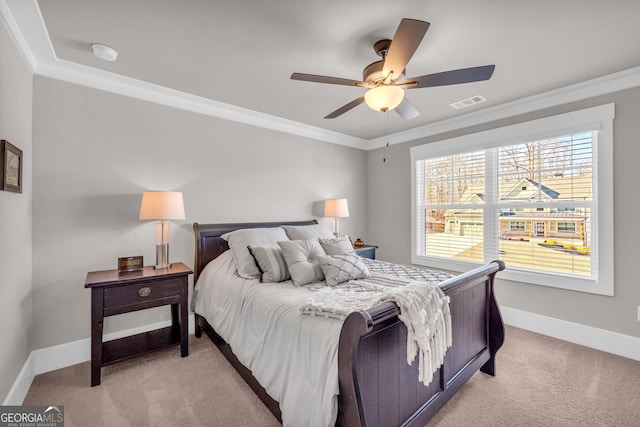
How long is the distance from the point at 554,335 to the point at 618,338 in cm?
48

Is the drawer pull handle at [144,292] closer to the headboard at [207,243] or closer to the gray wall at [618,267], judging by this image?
the headboard at [207,243]

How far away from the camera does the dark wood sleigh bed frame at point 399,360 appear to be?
123 cm

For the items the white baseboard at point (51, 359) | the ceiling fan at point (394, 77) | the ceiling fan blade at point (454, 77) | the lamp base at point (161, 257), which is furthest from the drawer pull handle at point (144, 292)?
the ceiling fan blade at point (454, 77)

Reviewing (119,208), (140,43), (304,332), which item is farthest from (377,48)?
(119,208)

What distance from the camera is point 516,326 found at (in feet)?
10.8

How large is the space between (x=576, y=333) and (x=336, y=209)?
2.91 meters

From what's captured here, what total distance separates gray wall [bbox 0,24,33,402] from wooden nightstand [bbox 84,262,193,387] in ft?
1.31

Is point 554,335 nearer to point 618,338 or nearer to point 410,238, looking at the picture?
point 618,338


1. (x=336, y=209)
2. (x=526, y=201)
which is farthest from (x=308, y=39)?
(x=526, y=201)

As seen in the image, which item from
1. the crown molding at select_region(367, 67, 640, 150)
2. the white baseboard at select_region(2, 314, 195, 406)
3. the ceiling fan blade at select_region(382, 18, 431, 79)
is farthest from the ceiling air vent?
the white baseboard at select_region(2, 314, 195, 406)

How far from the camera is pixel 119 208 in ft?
8.77

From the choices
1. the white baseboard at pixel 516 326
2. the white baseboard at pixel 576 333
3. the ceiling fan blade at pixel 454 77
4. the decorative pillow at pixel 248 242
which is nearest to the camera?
the ceiling fan blade at pixel 454 77

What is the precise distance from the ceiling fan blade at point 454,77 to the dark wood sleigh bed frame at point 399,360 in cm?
133

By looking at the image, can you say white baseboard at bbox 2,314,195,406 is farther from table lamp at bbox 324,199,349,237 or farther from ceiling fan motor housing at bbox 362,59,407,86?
ceiling fan motor housing at bbox 362,59,407,86
